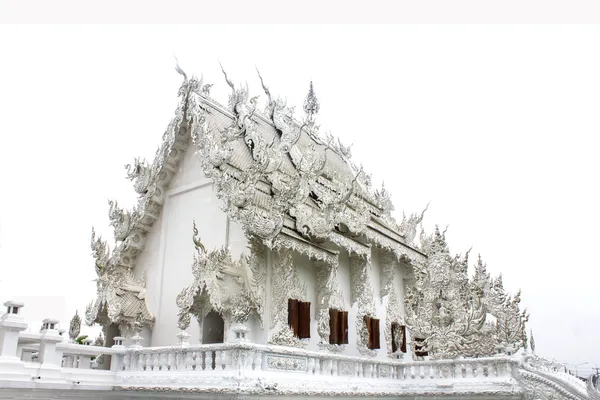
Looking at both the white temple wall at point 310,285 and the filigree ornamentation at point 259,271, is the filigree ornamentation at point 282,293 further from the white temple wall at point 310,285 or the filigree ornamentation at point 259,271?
the white temple wall at point 310,285

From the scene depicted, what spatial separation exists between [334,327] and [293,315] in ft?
4.76

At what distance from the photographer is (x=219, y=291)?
969cm

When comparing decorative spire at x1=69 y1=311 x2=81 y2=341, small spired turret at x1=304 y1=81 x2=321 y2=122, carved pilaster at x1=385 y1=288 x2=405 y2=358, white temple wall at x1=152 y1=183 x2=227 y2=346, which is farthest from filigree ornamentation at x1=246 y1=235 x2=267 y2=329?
small spired turret at x1=304 y1=81 x2=321 y2=122

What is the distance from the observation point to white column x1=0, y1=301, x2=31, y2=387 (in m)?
7.79

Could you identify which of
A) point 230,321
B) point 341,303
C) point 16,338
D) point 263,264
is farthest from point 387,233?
point 16,338

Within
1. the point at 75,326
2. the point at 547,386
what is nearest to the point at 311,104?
the point at 75,326

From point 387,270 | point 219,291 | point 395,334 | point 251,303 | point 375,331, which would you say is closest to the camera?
point 219,291

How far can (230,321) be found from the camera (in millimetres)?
9891

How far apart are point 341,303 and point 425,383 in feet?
8.08

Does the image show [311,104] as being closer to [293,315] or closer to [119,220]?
[119,220]

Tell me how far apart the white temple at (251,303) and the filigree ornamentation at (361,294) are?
25mm

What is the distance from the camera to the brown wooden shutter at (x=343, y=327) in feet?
38.9

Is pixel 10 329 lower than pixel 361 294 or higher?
lower

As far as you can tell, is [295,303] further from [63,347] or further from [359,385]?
[63,347]
